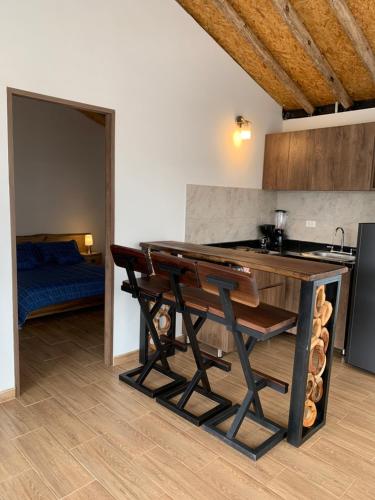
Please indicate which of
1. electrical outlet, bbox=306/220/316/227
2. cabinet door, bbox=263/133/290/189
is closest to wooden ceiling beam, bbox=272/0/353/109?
cabinet door, bbox=263/133/290/189

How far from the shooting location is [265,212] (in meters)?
4.93

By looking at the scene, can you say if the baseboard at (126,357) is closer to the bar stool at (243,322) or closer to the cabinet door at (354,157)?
the bar stool at (243,322)

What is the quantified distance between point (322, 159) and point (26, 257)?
378 cm

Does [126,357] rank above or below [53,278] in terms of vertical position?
below

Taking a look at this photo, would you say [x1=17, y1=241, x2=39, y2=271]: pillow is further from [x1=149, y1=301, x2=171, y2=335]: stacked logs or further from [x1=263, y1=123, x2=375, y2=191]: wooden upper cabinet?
[x1=263, y1=123, x2=375, y2=191]: wooden upper cabinet

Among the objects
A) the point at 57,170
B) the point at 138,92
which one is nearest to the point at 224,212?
→ the point at 138,92

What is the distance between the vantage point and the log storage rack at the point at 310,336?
7.47 feet

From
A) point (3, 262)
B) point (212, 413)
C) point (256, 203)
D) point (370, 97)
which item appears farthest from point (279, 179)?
point (3, 262)

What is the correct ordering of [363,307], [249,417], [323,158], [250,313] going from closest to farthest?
1. [250,313]
2. [249,417]
3. [363,307]
4. [323,158]

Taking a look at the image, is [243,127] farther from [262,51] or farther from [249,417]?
[249,417]

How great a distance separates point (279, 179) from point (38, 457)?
3.70m

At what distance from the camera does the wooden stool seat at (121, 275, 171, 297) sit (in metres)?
2.84

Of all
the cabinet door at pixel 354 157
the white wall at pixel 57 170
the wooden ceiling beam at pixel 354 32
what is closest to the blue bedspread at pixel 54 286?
the white wall at pixel 57 170

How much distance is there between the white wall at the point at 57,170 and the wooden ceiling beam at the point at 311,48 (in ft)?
12.1
